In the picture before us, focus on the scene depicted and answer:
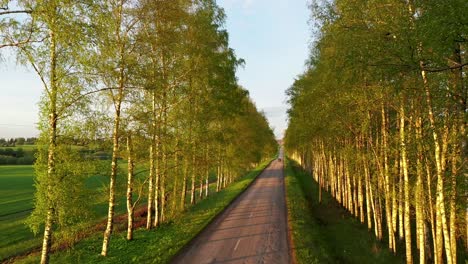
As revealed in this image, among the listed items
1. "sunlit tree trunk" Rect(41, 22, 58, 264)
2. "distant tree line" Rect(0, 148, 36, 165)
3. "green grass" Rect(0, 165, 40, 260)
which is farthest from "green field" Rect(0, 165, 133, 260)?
"distant tree line" Rect(0, 148, 36, 165)

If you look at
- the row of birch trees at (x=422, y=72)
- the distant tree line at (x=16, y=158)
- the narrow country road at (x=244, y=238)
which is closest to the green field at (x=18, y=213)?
the narrow country road at (x=244, y=238)

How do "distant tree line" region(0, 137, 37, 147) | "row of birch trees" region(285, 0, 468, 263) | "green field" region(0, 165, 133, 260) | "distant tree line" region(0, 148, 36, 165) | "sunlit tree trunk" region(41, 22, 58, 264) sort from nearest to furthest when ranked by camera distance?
"row of birch trees" region(285, 0, 468, 263) → "sunlit tree trunk" region(41, 22, 58, 264) → "green field" region(0, 165, 133, 260) → "distant tree line" region(0, 148, 36, 165) → "distant tree line" region(0, 137, 37, 147)

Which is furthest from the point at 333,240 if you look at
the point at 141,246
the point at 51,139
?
the point at 51,139

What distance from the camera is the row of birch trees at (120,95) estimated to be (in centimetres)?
808

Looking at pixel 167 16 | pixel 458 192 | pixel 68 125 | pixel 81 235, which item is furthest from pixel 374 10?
pixel 81 235

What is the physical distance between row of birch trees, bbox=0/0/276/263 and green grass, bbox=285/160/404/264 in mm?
8210

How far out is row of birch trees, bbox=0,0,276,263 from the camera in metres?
8.08

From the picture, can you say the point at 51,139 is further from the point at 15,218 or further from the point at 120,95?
the point at 15,218

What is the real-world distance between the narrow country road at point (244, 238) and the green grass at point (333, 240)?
915 millimetres

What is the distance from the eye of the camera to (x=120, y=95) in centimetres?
1375

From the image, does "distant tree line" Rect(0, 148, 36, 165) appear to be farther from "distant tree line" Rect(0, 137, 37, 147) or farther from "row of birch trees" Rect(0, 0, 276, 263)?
"row of birch trees" Rect(0, 0, 276, 263)

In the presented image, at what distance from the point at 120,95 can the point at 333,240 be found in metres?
16.1

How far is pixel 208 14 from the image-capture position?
70.8 feet

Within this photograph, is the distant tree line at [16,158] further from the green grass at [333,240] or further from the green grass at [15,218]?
the green grass at [333,240]
